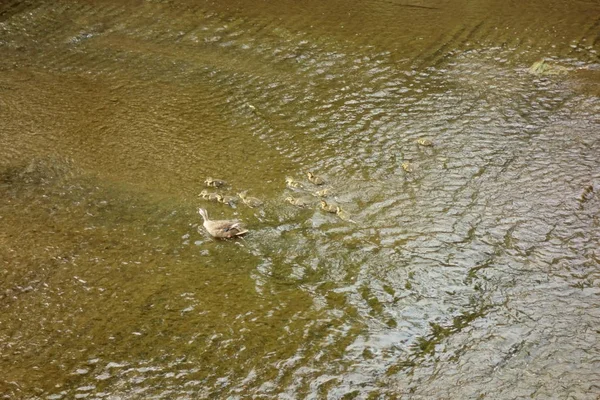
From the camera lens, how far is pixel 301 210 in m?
7.93

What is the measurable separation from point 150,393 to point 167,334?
0.71 metres

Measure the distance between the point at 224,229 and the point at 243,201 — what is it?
841mm

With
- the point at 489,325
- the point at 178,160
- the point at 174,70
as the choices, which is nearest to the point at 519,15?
the point at 174,70

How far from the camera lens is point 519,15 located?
1345 cm

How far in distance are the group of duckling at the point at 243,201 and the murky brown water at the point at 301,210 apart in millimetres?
115

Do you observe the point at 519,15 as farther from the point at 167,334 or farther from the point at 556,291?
the point at 167,334

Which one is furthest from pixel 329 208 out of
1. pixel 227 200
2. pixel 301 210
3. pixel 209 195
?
pixel 209 195

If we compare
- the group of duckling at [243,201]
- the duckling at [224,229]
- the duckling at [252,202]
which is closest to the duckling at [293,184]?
the group of duckling at [243,201]

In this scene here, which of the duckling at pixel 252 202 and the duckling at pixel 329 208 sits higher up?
the duckling at pixel 252 202

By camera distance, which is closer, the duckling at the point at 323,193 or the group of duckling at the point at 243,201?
the group of duckling at the point at 243,201

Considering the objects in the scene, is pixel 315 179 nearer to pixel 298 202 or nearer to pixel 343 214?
pixel 298 202

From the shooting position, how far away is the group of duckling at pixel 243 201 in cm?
739

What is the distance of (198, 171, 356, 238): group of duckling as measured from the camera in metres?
7.39

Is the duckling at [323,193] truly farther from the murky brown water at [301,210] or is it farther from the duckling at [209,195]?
the duckling at [209,195]
